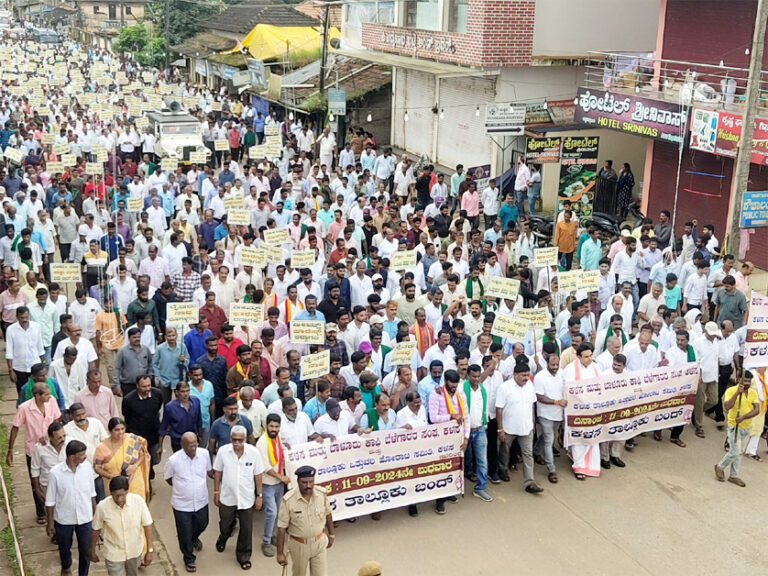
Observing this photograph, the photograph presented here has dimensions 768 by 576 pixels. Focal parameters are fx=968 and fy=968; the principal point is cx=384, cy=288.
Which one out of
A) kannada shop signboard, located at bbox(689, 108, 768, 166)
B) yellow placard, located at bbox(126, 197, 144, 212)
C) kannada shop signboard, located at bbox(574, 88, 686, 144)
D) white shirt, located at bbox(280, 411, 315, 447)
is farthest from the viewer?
kannada shop signboard, located at bbox(574, 88, 686, 144)

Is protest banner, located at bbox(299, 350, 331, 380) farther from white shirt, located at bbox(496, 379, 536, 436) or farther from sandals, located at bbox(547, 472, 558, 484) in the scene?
sandals, located at bbox(547, 472, 558, 484)

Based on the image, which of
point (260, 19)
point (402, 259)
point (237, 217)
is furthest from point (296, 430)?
point (260, 19)

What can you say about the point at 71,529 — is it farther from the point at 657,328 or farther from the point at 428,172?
the point at 428,172

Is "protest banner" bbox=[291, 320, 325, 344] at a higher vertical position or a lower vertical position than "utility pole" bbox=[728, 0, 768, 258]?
lower

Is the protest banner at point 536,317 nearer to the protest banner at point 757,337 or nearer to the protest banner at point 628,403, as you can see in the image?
the protest banner at point 628,403

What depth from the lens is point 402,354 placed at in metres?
10.7

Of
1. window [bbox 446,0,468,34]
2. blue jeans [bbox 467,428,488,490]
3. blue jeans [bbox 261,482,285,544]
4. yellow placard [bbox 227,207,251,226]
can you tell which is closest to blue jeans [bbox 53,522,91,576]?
blue jeans [bbox 261,482,285,544]

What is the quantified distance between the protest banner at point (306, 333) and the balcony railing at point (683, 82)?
34.5 ft

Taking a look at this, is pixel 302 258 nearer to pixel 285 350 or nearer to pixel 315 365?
pixel 285 350

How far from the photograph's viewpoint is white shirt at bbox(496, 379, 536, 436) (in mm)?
10297

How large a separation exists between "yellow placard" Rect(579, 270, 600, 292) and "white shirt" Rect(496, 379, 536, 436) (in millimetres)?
3263

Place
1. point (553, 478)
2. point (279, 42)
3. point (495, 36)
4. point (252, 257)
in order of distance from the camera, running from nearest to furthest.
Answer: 1. point (553, 478)
2. point (252, 257)
3. point (495, 36)
4. point (279, 42)

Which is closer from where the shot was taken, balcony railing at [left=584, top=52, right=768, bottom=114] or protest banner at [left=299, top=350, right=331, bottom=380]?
protest banner at [left=299, top=350, right=331, bottom=380]

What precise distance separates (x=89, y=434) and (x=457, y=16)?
19146 mm
